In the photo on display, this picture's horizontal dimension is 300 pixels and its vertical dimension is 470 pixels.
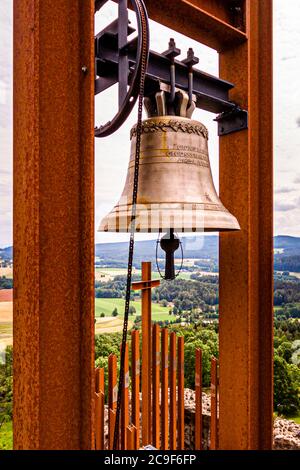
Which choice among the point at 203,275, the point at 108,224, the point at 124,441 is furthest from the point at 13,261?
the point at 124,441

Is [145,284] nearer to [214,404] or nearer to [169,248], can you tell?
[169,248]

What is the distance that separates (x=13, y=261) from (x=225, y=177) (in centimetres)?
83

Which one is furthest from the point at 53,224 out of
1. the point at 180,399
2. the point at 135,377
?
the point at 180,399

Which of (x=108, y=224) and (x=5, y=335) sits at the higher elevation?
(x=108, y=224)

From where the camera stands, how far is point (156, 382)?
1.58m

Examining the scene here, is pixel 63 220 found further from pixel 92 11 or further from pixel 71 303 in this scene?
pixel 92 11

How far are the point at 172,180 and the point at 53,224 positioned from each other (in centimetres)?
39

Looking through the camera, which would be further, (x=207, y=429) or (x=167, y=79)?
(x=207, y=429)

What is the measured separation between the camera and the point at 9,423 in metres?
0.80

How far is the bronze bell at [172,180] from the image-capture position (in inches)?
36.1

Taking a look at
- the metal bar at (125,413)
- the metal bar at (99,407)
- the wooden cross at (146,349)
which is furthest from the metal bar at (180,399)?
the metal bar at (99,407)

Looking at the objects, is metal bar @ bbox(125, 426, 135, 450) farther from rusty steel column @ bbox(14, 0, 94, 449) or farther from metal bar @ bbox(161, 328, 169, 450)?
rusty steel column @ bbox(14, 0, 94, 449)

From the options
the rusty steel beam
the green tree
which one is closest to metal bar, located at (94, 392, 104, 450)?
the green tree

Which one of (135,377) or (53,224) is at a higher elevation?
(53,224)
